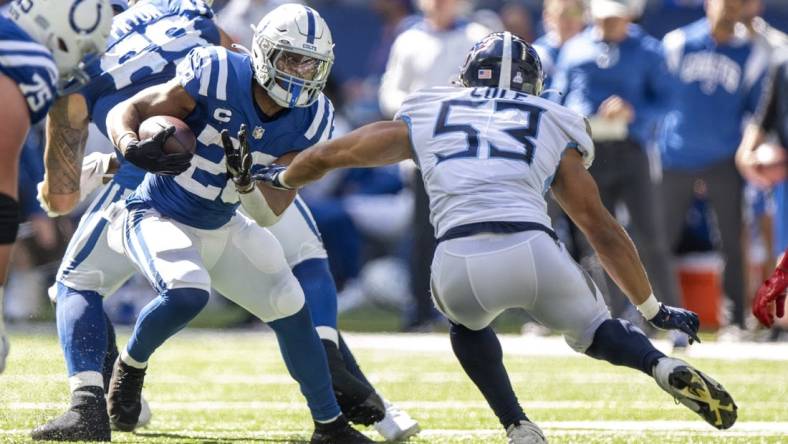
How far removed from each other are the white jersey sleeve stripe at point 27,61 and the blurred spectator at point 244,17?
581cm

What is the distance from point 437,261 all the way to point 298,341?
680 mm

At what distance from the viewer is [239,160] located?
189 inches

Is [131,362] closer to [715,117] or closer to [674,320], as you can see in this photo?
[674,320]

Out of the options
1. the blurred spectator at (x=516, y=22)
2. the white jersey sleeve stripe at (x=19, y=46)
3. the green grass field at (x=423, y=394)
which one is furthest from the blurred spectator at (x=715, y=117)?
the white jersey sleeve stripe at (x=19, y=46)

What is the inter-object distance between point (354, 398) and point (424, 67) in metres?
4.53

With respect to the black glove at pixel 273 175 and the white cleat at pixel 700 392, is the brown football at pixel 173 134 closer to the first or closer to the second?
the black glove at pixel 273 175

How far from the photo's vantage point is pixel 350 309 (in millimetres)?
12188

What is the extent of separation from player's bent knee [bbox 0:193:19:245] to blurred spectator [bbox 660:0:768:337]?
6.22m

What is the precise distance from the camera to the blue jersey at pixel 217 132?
518 centimetres

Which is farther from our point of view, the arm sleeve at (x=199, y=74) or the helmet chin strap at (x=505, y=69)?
the arm sleeve at (x=199, y=74)

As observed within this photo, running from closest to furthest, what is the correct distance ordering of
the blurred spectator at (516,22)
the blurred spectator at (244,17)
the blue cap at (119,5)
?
the blue cap at (119,5)
the blurred spectator at (244,17)
the blurred spectator at (516,22)

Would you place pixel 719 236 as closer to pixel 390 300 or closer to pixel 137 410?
pixel 390 300

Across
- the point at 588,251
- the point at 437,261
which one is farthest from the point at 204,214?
the point at 588,251

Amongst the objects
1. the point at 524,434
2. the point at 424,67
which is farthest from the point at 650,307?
the point at 424,67
